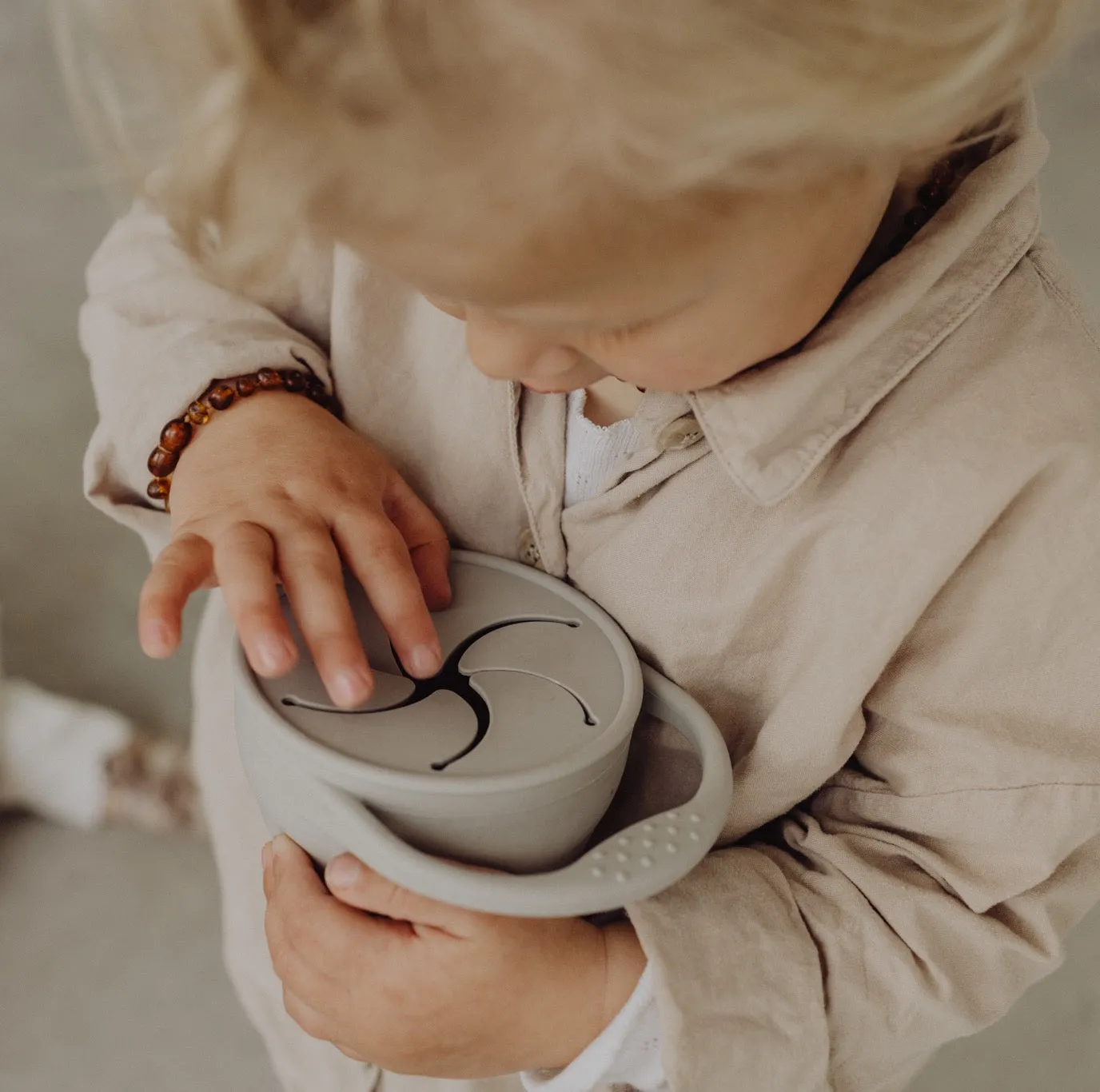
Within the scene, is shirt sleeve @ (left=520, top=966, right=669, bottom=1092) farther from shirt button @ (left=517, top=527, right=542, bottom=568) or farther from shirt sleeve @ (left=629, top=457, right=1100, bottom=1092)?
shirt button @ (left=517, top=527, right=542, bottom=568)

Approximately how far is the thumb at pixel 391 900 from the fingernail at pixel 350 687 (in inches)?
2.9

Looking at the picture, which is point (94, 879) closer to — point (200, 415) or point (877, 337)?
point (200, 415)

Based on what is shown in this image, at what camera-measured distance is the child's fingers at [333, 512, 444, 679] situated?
44 cm

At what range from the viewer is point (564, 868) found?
0.39 metres

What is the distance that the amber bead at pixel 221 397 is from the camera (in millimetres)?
552

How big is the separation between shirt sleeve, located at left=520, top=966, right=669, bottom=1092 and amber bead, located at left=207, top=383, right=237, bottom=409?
34 centimetres

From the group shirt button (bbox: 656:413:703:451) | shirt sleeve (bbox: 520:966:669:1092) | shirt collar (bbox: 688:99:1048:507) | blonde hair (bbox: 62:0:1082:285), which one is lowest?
shirt sleeve (bbox: 520:966:669:1092)

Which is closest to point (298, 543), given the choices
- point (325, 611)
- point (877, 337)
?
Result: point (325, 611)

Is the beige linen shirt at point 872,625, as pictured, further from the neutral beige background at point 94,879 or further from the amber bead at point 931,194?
the neutral beige background at point 94,879

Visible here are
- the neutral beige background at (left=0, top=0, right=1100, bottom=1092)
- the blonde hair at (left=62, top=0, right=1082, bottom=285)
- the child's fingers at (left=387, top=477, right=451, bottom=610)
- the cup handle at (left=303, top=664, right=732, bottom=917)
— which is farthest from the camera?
the neutral beige background at (left=0, top=0, right=1100, bottom=1092)

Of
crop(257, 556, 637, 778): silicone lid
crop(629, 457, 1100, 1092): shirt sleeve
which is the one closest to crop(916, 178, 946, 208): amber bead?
crop(629, 457, 1100, 1092): shirt sleeve

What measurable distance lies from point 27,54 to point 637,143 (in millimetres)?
1442

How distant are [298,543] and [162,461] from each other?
0.45ft

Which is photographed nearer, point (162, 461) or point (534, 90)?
point (534, 90)
